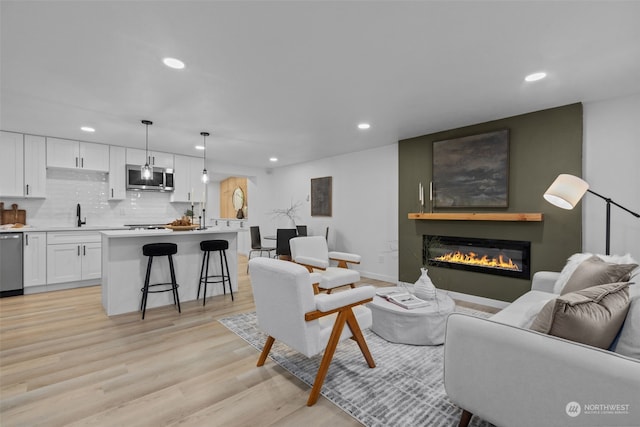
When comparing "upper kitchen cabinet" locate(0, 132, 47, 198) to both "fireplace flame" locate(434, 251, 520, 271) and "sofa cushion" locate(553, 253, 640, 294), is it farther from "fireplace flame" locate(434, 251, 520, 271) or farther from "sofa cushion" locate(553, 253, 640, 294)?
"sofa cushion" locate(553, 253, 640, 294)

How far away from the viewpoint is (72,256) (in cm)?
471

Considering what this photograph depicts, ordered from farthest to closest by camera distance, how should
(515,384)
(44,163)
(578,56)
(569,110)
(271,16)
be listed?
(44,163) → (569,110) → (578,56) → (271,16) → (515,384)

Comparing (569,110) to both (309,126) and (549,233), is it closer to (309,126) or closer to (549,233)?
(549,233)

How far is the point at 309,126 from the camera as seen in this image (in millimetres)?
4180

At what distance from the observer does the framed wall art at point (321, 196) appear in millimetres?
6332

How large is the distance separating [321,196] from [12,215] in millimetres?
5207

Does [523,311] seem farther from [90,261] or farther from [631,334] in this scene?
[90,261]

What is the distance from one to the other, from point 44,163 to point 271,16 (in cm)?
501

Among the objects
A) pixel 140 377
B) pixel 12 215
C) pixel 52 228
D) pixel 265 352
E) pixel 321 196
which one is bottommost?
pixel 140 377

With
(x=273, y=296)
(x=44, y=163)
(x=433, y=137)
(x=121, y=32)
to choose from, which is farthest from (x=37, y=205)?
(x=433, y=137)

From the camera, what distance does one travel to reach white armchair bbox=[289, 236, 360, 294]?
351 cm

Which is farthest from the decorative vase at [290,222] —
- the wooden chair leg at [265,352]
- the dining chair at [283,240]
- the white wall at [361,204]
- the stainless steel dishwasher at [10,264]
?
the wooden chair leg at [265,352]

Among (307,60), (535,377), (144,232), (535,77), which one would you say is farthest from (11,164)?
(535,77)

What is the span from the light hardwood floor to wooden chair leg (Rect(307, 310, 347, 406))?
2.4 inches
